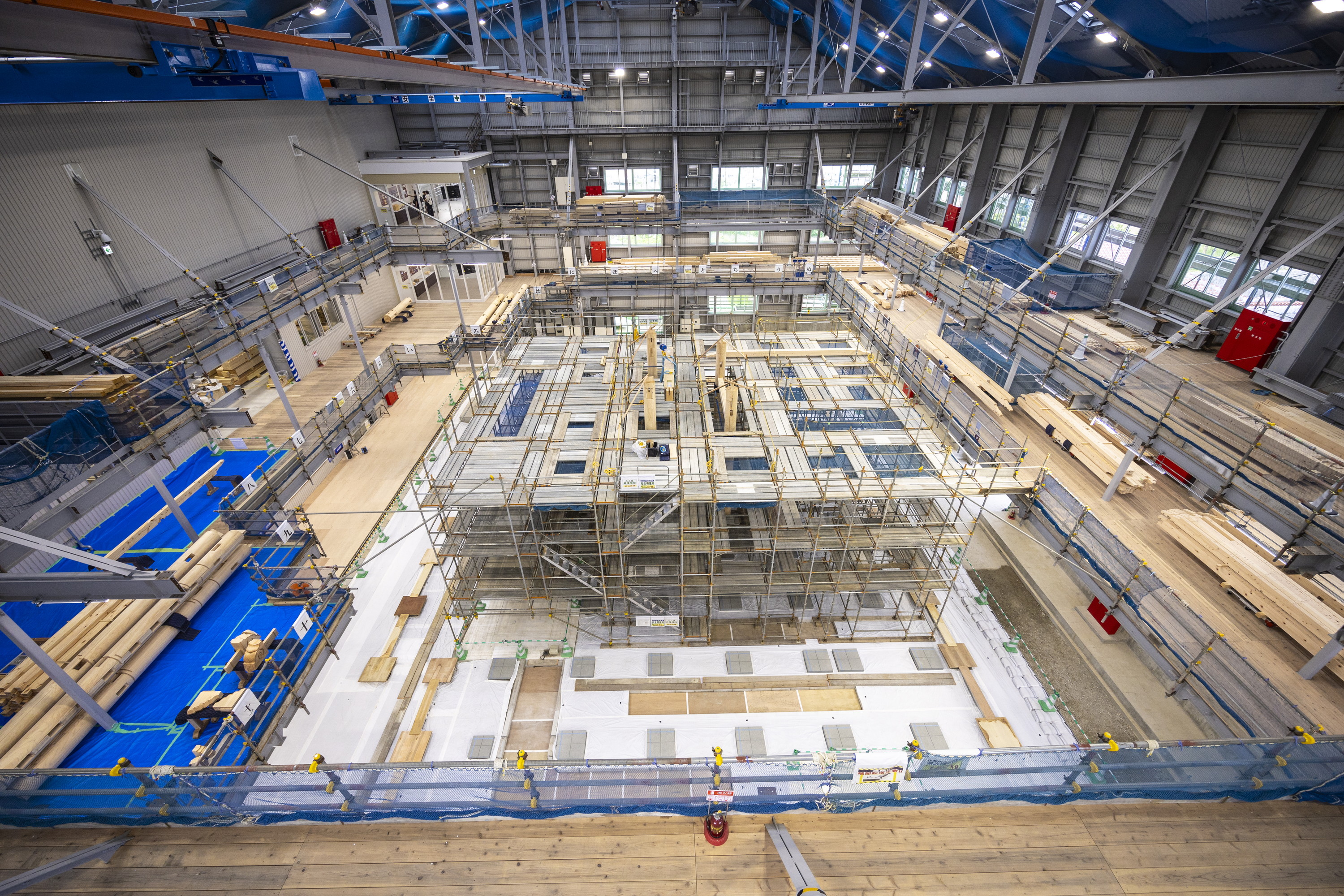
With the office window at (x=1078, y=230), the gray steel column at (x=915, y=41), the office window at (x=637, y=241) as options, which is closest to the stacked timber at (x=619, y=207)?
the office window at (x=637, y=241)

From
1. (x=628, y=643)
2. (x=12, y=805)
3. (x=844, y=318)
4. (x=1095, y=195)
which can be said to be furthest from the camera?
(x=844, y=318)

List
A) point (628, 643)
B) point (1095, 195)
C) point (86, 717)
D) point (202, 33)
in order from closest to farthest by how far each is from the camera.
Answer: point (202, 33)
point (86, 717)
point (628, 643)
point (1095, 195)

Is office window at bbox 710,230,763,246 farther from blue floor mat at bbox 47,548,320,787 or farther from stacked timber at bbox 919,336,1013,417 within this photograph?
blue floor mat at bbox 47,548,320,787

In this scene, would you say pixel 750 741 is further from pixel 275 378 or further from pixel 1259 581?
pixel 275 378

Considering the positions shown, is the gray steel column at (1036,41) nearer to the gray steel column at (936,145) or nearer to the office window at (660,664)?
the office window at (660,664)

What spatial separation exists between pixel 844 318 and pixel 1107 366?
38.8ft

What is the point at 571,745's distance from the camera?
8.57 m

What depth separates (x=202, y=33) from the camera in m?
5.94

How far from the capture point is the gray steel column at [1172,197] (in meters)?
12.1

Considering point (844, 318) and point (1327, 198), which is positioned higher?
point (1327, 198)

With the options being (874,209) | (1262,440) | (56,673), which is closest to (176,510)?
(56,673)

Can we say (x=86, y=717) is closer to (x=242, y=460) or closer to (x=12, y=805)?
(x=12, y=805)

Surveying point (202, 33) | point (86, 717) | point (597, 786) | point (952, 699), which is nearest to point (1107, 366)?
point (952, 699)

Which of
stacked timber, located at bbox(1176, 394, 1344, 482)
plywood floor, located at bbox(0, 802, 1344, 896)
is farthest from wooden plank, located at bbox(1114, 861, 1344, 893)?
stacked timber, located at bbox(1176, 394, 1344, 482)
